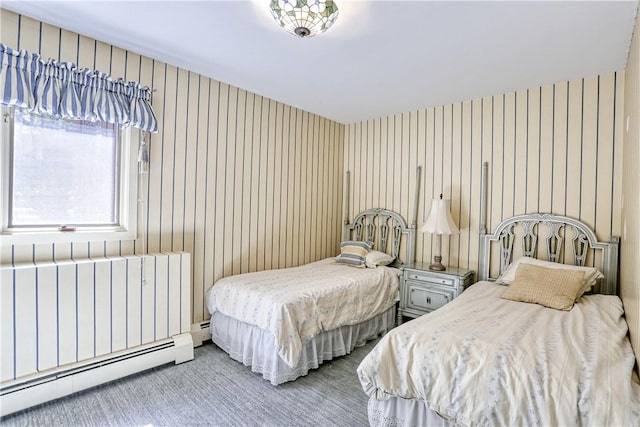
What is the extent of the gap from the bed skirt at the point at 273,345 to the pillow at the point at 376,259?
587 mm

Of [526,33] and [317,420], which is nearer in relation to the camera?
[317,420]

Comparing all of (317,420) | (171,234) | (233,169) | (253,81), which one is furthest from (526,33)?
(171,234)

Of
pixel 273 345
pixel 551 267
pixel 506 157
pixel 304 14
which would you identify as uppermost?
pixel 304 14

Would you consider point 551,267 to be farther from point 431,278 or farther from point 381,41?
point 381,41

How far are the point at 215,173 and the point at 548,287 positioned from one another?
293 centimetres

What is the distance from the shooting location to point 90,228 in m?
2.42

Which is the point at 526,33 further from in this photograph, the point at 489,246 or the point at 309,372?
the point at 309,372

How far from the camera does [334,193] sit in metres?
4.36

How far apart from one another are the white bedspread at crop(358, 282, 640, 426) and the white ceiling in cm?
184

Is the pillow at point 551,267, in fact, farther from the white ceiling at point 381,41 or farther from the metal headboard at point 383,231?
the white ceiling at point 381,41

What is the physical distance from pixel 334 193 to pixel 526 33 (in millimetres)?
2675

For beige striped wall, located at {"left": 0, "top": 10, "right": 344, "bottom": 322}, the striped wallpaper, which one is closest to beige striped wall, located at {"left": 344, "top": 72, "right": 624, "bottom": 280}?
the striped wallpaper

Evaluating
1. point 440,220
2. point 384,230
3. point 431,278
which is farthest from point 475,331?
point 384,230

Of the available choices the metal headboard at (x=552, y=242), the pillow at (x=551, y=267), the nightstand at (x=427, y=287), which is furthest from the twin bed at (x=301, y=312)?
the pillow at (x=551, y=267)
